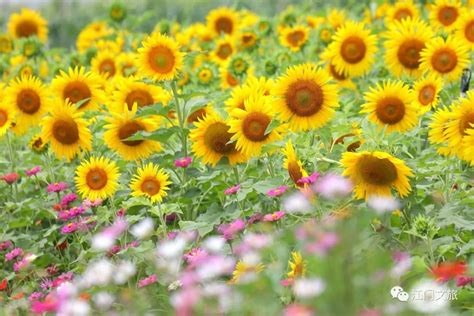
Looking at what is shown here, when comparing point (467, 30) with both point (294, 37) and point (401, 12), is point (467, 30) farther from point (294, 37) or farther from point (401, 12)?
point (294, 37)

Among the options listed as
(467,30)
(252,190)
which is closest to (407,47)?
(467,30)

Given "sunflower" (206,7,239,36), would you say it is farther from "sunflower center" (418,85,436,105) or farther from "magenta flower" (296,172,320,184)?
"magenta flower" (296,172,320,184)

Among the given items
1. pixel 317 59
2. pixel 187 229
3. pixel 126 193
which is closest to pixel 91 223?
pixel 126 193

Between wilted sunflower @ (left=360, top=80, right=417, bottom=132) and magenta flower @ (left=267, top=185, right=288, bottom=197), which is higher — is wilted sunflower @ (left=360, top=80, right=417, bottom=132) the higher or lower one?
the higher one

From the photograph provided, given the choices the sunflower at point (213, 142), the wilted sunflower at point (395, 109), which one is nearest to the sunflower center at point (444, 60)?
the wilted sunflower at point (395, 109)

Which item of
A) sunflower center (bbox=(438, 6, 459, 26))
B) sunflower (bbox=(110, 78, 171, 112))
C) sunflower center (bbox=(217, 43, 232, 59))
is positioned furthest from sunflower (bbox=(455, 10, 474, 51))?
sunflower center (bbox=(217, 43, 232, 59))

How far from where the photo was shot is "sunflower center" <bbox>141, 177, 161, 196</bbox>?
3.41 meters

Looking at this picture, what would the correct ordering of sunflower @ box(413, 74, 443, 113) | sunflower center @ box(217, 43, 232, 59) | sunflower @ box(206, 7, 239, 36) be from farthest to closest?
sunflower @ box(206, 7, 239, 36) < sunflower center @ box(217, 43, 232, 59) < sunflower @ box(413, 74, 443, 113)

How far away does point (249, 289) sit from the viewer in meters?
1.86

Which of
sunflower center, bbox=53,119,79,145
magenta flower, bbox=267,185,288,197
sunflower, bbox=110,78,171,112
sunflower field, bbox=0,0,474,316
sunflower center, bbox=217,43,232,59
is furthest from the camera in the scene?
sunflower center, bbox=217,43,232,59

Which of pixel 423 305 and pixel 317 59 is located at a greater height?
pixel 317 59

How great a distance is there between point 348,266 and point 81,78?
2.92m

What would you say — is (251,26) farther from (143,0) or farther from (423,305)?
(423,305)

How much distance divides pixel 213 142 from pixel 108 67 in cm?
256
